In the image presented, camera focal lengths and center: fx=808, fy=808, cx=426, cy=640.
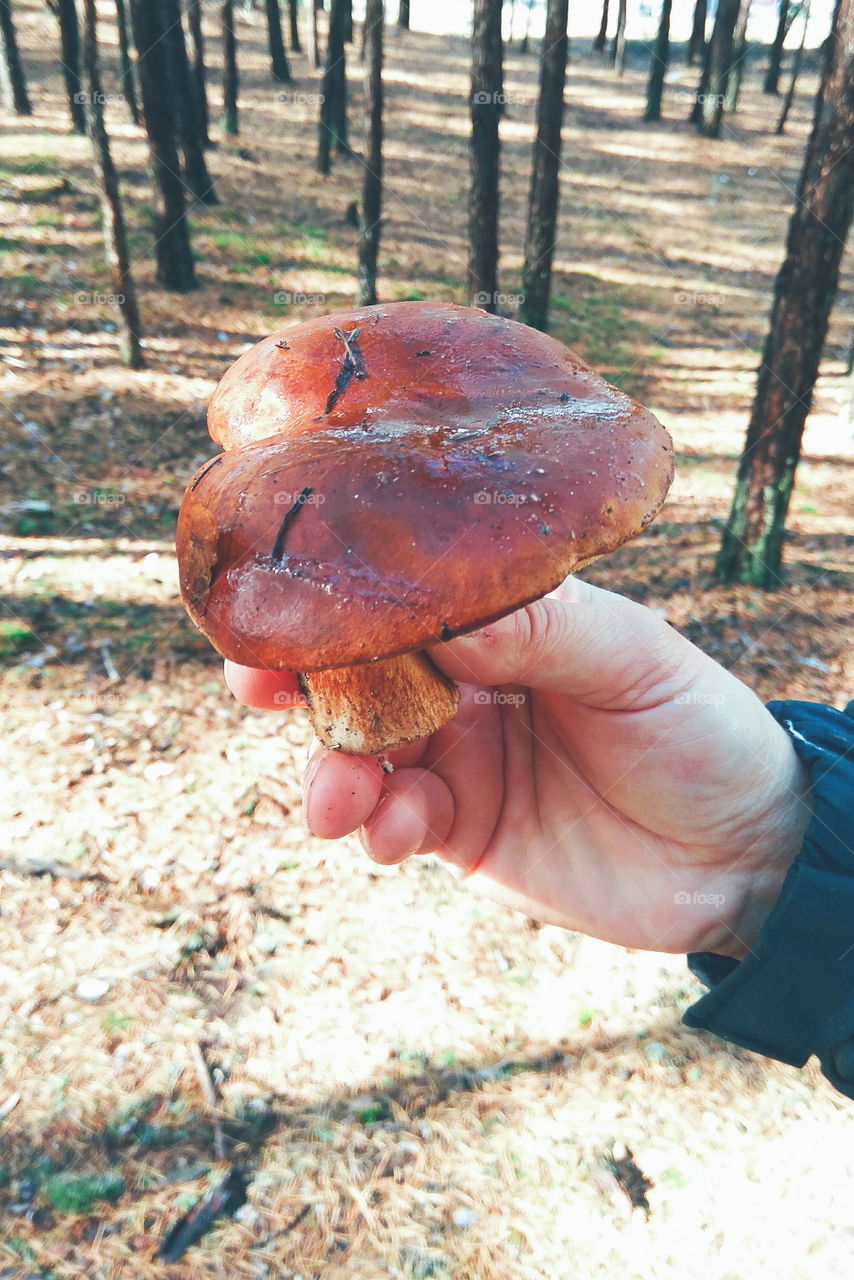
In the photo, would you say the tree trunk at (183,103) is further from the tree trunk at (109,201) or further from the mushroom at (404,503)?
the mushroom at (404,503)

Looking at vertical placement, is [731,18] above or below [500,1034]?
above

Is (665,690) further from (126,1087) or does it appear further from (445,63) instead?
(445,63)

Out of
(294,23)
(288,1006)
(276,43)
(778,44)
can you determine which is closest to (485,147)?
(288,1006)

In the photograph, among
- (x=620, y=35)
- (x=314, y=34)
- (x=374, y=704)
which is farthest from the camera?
(x=620, y=35)

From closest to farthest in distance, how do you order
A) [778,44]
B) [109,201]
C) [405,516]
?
[405,516] < [109,201] < [778,44]

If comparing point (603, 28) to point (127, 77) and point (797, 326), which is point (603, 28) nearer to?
point (127, 77)

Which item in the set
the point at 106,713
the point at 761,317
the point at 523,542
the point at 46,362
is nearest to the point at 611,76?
the point at 761,317

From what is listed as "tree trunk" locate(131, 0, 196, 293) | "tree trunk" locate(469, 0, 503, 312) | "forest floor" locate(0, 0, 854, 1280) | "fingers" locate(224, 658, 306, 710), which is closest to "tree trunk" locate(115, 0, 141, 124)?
"tree trunk" locate(131, 0, 196, 293)
